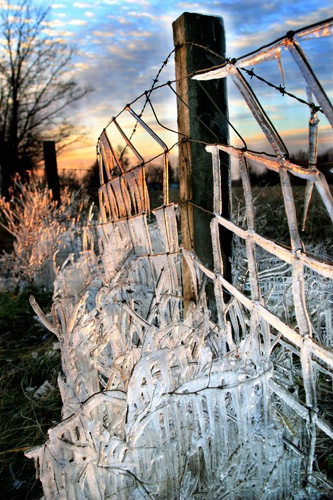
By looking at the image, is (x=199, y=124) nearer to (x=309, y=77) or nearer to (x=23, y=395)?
(x=309, y=77)

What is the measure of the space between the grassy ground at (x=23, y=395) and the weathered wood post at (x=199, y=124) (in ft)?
3.83

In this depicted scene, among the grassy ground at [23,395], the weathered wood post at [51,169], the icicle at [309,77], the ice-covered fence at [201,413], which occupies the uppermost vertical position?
the weathered wood post at [51,169]

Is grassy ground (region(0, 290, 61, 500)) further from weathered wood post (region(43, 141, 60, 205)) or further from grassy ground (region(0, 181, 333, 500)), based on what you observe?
weathered wood post (region(43, 141, 60, 205))

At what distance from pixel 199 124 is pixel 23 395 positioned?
2138mm

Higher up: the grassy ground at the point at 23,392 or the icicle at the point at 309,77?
the icicle at the point at 309,77

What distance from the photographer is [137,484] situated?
171cm

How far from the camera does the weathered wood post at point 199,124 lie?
8.75 ft

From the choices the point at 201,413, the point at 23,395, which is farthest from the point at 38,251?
the point at 201,413

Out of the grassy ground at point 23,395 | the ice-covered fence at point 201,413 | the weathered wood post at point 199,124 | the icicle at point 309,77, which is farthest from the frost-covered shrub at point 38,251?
the icicle at point 309,77

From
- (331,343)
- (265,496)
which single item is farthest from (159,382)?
(331,343)

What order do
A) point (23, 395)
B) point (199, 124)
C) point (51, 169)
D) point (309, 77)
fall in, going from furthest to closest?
point (51, 169) → point (23, 395) → point (199, 124) → point (309, 77)

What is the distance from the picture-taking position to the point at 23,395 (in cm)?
352

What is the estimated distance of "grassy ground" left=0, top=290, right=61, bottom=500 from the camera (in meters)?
2.55

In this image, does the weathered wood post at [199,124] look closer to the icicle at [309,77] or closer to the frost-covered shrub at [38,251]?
the icicle at [309,77]
